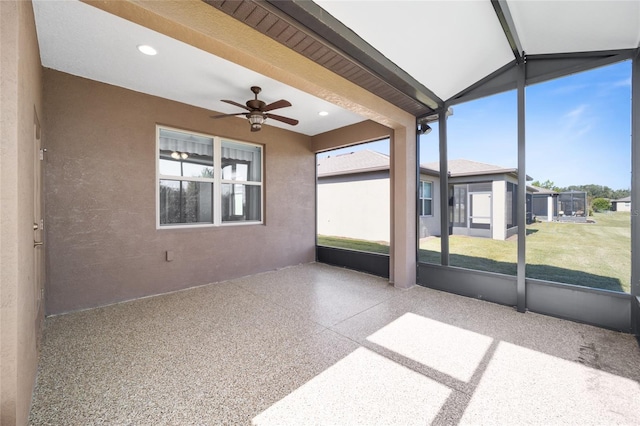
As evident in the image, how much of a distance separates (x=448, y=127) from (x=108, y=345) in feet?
16.1

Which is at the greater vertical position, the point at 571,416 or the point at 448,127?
the point at 448,127

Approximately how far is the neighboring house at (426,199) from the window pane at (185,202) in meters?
5.18

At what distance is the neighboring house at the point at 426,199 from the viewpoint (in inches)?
322

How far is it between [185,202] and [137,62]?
6.62ft

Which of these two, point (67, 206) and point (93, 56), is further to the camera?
point (67, 206)

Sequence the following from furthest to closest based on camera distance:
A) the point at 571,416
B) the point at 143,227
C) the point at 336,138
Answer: the point at 336,138, the point at 143,227, the point at 571,416

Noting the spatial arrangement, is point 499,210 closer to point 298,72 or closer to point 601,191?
point 601,191

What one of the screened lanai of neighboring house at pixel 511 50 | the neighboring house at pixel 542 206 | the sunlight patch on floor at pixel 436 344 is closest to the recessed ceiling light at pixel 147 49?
the screened lanai of neighboring house at pixel 511 50

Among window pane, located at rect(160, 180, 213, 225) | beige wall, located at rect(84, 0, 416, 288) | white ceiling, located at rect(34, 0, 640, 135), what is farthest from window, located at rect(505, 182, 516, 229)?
window pane, located at rect(160, 180, 213, 225)

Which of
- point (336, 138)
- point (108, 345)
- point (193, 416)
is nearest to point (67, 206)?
point (108, 345)

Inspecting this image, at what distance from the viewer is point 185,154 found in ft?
14.0

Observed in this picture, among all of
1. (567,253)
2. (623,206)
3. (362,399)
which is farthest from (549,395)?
(567,253)

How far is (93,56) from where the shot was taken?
9.20 ft

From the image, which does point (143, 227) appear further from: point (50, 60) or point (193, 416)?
point (193, 416)
